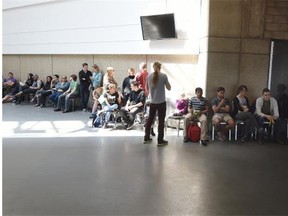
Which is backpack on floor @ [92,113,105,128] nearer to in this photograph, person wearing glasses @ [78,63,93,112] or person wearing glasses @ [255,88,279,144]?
person wearing glasses @ [78,63,93,112]

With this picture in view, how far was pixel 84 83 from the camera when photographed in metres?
9.80

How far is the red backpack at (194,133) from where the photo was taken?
6.15 m

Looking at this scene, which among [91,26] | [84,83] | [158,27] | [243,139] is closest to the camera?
[243,139]

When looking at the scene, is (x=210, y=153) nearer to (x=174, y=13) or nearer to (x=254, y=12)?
(x=254, y=12)

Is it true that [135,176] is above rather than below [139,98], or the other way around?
below

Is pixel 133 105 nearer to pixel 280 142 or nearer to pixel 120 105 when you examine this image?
pixel 120 105

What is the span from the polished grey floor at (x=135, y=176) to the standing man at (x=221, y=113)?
360mm

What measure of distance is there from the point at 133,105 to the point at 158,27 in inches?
86.8

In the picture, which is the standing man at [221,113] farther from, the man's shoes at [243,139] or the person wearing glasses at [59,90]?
the person wearing glasses at [59,90]

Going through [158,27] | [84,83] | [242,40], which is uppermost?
[158,27]

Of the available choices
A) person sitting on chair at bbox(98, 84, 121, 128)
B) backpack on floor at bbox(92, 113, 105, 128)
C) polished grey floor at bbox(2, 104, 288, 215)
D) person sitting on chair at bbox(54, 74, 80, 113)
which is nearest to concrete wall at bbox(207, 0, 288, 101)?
polished grey floor at bbox(2, 104, 288, 215)

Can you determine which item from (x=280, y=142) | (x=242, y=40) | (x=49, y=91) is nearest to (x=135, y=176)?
(x=280, y=142)

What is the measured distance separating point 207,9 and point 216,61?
1150mm

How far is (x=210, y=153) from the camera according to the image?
5355mm
